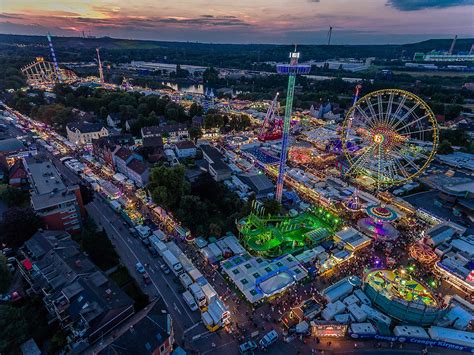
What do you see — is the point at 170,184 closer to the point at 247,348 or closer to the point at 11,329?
the point at 11,329

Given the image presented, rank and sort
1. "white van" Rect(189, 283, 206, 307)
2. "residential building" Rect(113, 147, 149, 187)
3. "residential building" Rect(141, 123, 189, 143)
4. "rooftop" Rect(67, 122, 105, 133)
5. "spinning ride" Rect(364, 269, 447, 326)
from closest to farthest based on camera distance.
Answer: "spinning ride" Rect(364, 269, 447, 326), "white van" Rect(189, 283, 206, 307), "residential building" Rect(113, 147, 149, 187), "rooftop" Rect(67, 122, 105, 133), "residential building" Rect(141, 123, 189, 143)

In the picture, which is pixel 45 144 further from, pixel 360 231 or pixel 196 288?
pixel 360 231

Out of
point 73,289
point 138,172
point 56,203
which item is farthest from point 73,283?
point 138,172

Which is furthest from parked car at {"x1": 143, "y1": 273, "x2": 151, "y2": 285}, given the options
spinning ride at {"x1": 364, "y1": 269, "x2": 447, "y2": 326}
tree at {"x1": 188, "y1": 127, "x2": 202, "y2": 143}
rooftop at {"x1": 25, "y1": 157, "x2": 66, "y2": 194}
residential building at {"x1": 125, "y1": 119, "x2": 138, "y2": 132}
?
residential building at {"x1": 125, "y1": 119, "x2": 138, "y2": 132}

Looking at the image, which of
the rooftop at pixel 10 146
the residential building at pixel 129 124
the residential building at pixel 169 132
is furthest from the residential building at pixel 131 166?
the residential building at pixel 129 124

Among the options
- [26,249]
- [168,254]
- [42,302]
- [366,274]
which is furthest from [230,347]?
[26,249]

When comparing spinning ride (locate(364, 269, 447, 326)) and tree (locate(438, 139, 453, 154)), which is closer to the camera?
spinning ride (locate(364, 269, 447, 326))

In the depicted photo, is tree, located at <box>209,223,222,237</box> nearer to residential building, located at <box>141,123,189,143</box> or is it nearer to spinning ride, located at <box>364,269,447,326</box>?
spinning ride, located at <box>364,269,447,326</box>
